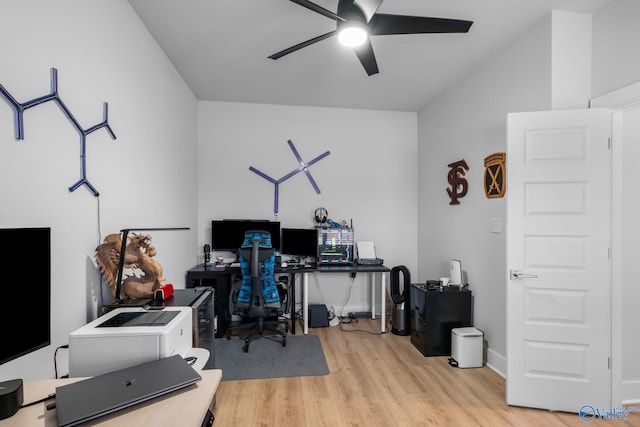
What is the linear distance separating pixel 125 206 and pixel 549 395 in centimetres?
319

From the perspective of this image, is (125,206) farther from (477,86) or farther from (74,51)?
(477,86)

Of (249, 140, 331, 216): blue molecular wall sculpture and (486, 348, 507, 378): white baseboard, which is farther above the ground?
(249, 140, 331, 216): blue molecular wall sculpture

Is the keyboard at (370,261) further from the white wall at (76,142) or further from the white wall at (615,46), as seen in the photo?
the white wall at (615,46)

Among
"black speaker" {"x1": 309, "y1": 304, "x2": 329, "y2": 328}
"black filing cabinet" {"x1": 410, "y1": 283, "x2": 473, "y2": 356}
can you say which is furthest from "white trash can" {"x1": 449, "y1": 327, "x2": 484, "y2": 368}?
"black speaker" {"x1": 309, "y1": 304, "x2": 329, "y2": 328}

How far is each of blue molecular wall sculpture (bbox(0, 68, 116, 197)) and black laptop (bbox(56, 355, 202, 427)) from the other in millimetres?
965

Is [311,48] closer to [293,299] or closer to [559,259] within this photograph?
[559,259]

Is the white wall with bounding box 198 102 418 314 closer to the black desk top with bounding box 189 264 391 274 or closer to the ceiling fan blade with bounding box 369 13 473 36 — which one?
the black desk top with bounding box 189 264 391 274

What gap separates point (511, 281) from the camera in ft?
7.14

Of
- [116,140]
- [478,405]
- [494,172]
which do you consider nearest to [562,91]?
[494,172]

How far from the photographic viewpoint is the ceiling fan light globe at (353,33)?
180 centimetres

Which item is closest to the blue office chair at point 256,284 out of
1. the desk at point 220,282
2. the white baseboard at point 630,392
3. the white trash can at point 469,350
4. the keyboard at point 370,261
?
the desk at point 220,282

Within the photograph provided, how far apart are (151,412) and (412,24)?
89.7 inches

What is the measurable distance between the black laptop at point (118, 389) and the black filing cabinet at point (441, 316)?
98.3 inches

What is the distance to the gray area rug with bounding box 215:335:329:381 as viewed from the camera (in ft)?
8.48
